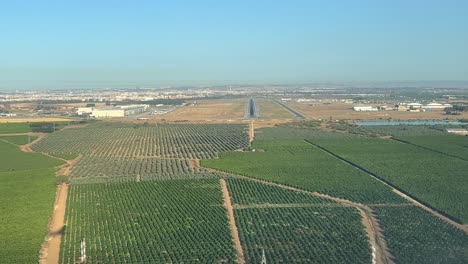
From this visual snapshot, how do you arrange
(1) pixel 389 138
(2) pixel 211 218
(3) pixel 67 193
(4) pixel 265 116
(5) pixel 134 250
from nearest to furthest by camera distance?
(5) pixel 134 250, (2) pixel 211 218, (3) pixel 67 193, (1) pixel 389 138, (4) pixel 265 116

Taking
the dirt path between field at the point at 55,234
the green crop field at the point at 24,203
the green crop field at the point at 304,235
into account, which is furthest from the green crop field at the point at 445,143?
the green crop field at the point at 24,203

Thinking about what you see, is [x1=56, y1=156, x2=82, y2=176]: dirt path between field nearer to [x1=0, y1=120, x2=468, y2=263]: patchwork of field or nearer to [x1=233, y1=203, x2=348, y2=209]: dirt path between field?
[x1=0, y1=120, x2=468, y2=263]: patchwork of field

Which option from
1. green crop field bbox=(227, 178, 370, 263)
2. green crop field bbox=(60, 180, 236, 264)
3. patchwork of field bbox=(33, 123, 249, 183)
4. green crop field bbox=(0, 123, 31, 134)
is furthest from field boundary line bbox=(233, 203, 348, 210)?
green crop field bbox=(0, 123, 31, 134)

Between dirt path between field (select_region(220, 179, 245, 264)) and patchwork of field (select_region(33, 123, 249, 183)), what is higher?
patchwork of field (select_region(33, 123, 249, 183))

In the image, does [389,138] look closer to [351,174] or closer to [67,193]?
[351,174]

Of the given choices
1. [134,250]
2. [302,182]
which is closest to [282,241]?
[134,250]

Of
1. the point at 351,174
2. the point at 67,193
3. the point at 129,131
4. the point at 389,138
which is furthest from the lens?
the point at 129,131

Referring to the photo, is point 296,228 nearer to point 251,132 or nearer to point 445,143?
point 445,143
